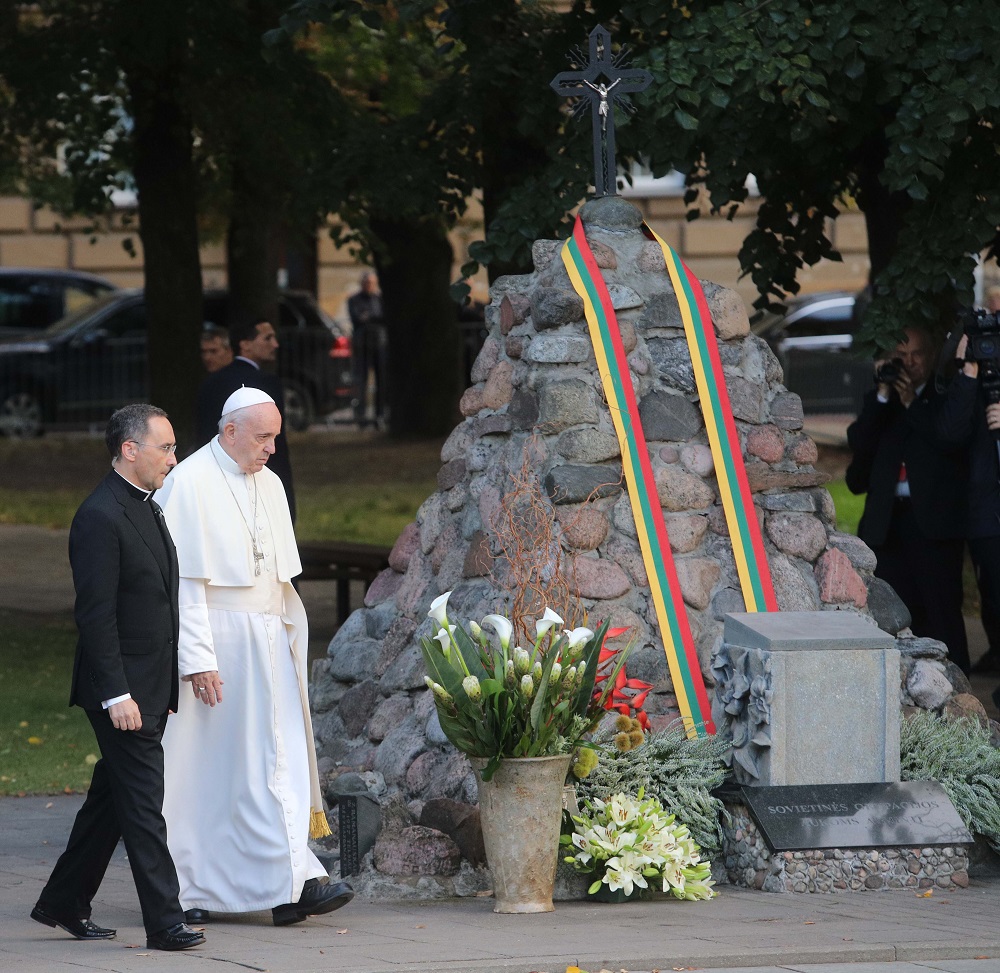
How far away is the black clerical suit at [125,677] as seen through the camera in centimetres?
642

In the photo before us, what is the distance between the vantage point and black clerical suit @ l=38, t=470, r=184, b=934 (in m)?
6.42

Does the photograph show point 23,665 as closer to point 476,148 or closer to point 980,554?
point 476,148

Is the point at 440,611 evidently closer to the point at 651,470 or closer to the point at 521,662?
the point at 521,662

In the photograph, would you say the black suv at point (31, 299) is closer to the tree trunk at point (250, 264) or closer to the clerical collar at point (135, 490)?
the tree trunk at point (250, 264)

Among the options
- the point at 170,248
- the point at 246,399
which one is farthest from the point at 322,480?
the point at 246,399

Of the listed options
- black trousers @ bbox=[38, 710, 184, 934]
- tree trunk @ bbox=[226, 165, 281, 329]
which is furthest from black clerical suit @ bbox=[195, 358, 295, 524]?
tree trunk @ bbox=[226, 165, 281, 329]

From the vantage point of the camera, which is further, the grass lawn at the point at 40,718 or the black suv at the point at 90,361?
the black suv at the point at 90,361

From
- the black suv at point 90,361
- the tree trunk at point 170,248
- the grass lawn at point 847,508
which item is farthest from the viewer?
the black suv at point 90,361

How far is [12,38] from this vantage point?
1459 cm

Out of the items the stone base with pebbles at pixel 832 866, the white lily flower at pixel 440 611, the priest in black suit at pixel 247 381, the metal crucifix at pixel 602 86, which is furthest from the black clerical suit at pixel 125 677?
the priest in black suit at pixel 247 381

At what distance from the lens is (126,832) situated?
645 centimetres

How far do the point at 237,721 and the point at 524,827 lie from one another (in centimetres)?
106

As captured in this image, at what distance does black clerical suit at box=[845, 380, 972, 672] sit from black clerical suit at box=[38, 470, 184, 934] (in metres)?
4.27

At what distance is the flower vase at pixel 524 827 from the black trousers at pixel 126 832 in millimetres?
1126
